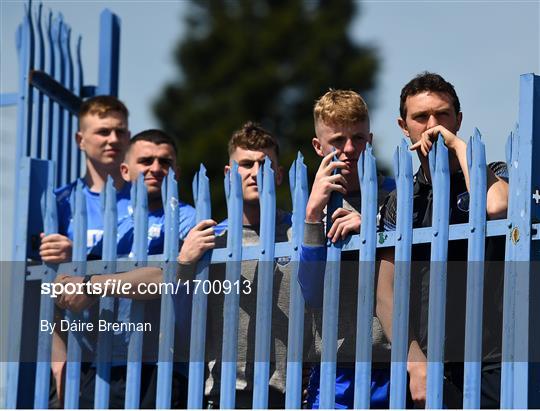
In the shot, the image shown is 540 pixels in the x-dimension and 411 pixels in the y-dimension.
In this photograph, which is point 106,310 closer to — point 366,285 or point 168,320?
point 168,320

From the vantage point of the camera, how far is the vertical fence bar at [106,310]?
22.7 ft

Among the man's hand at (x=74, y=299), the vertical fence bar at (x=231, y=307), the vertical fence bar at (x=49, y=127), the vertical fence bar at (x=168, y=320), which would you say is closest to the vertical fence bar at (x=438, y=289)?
the vertical fence bar at (x=231, y=307)

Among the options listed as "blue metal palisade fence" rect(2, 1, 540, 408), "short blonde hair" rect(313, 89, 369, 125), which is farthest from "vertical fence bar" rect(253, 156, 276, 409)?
"short blonde hair" rect(313, 89, 369, 125)

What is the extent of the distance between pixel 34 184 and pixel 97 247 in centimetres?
56

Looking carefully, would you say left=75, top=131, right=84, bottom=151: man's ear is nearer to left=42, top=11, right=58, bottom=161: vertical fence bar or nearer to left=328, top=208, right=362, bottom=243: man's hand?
left=42, top=11, right=58, bottom=161: vertical fence bar

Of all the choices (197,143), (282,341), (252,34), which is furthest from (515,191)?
(252,34)

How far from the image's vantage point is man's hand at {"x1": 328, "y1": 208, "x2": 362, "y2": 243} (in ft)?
20.1

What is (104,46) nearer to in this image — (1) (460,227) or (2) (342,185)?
(2) (342,185)

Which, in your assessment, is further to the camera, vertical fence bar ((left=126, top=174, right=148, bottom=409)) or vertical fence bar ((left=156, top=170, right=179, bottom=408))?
vertical fence bar ((left=126, top=174, right=148, bottom=409))

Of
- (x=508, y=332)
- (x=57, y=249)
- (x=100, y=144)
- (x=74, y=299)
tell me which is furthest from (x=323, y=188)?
(x=100, y=144)

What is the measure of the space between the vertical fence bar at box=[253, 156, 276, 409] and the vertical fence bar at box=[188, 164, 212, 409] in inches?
12.6

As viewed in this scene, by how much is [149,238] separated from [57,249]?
483mm

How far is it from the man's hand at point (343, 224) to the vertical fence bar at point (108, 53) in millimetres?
3563

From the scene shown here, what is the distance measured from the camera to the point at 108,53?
31.1ft
